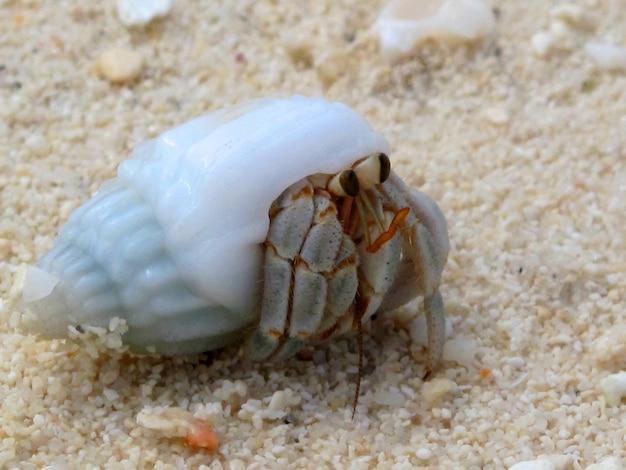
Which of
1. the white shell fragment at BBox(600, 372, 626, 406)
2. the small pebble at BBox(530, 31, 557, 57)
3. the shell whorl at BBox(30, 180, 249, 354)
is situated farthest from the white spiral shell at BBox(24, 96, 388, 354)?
the small pebble at BBox(530, 31, 557, 57)

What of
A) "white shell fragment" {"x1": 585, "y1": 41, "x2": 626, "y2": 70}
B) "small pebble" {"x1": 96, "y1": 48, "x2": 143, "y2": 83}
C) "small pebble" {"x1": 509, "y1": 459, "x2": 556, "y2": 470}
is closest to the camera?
"small pebble" {"x1": 509, "y1": 459, "x2": 556, "y2": 470}

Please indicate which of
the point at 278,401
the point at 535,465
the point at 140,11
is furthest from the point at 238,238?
the point at 140,11

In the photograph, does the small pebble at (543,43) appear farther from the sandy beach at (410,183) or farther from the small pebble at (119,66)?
the small pebble at (119,66)

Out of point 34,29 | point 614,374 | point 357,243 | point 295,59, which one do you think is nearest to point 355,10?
point 295,59

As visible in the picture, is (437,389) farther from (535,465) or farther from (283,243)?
(283,243)

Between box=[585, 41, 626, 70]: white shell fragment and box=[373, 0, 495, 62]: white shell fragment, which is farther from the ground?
box=[373, 0, 495, 62]: white shell fragment

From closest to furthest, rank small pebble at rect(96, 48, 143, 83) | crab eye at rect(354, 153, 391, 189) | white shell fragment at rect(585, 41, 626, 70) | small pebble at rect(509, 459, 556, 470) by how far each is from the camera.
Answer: small pebble at rect(509, 459, 556, 470) < crab eye at rect(354, 153, 391, 189) < small pebble at rect(96, 48, 143, 83) < white shell fragment at rect(585, 41, 626, 70)

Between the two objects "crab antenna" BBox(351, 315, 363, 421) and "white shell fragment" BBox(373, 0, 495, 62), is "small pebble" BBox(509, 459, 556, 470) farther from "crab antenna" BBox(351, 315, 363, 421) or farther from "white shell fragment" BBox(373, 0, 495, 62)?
"white shell fragment" BBox(373, 0, 495, 62)

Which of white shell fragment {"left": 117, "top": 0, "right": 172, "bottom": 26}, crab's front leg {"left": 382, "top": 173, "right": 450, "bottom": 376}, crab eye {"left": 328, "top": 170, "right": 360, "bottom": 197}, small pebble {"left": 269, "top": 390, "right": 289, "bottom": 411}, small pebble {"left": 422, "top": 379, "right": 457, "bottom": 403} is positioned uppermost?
white shell fragment {"left": 117, "top": 0, "right": 172, "bottom": 26}
